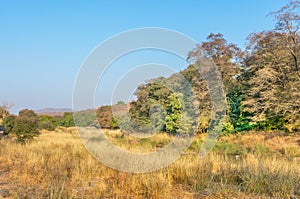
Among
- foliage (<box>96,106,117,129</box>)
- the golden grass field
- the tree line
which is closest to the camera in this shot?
the golden grass field

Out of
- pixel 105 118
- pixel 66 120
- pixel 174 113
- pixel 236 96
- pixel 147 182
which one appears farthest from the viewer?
pixel 66 120

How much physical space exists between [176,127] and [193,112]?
1.70 m

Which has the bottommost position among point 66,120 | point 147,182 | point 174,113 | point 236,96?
point 147,182

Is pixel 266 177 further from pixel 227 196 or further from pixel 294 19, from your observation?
pixel 294 19

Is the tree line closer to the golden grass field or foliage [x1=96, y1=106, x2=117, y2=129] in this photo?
foliage [x1=96, y1=106, x2=117, y2=129]

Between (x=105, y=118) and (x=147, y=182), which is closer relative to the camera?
(x=147, y=182)

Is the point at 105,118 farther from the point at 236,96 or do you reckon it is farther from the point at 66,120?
the point at 66,120

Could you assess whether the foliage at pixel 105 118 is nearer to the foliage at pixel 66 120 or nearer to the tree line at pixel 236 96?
the tree line at pixel 236 96

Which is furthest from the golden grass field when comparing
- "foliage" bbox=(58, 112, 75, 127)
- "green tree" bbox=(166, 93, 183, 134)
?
"foliage" bbox=(58, 112, 75, 127)

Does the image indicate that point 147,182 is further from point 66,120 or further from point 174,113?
point 66,120

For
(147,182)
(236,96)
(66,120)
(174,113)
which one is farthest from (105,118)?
(66,120)

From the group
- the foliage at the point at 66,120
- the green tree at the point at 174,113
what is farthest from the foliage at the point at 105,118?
the foliage at the point at 66,120

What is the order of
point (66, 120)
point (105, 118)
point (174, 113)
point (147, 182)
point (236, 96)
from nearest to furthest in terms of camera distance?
point (147, 182) → point (105, 118) → point (174, 113) → point (236, 96) → point (66, 120)

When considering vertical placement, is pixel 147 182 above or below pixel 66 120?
below
